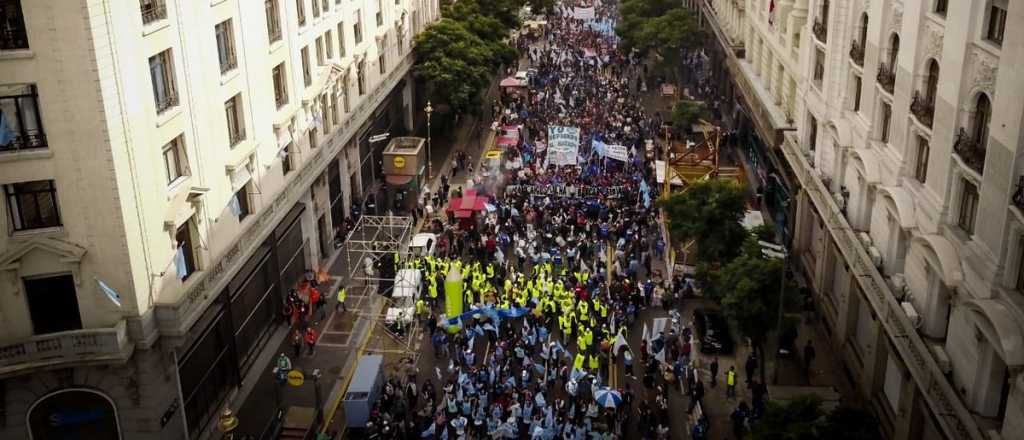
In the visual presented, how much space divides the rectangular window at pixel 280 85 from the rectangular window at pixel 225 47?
17.7ft

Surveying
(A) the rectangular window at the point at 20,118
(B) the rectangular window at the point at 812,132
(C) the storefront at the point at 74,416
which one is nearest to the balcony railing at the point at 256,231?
(C) the storefront at the point at 74,416

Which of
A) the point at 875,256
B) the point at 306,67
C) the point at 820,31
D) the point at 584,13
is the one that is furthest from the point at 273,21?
the point at 584,13

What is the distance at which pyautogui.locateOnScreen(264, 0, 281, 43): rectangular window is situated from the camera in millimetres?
47125

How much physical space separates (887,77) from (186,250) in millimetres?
27952

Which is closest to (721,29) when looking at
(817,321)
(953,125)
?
(817,321)

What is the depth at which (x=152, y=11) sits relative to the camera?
3453 centimetres

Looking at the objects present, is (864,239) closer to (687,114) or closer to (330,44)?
(687,114)

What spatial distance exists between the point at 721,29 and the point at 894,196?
4823cm

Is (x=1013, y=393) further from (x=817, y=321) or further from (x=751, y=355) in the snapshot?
(x=817, y=321)

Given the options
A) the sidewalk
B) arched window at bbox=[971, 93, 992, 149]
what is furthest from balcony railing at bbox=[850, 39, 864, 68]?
the sidewalk

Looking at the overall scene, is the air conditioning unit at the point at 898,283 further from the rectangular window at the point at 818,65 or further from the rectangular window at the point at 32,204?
the rectangular window at the point at 32,204

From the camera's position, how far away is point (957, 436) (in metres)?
28.9

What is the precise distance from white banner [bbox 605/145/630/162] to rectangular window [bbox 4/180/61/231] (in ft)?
126

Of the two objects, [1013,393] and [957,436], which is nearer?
[1013,393]
